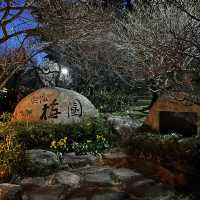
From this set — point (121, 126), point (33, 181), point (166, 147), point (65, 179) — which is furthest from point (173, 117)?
point (33, 181)

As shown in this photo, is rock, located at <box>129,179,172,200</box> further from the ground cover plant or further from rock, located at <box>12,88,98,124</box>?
rock, located at <box>12,88,98,124</box>

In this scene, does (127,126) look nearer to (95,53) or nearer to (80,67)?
(95,53)

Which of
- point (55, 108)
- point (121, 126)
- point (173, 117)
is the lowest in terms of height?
point (121, 126)

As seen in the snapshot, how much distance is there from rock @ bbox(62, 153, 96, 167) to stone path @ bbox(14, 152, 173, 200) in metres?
0.35

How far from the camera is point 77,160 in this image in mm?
11953

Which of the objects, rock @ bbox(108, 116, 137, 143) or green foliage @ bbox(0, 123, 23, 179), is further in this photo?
rock @ bbox(108, 116, 137, 143)

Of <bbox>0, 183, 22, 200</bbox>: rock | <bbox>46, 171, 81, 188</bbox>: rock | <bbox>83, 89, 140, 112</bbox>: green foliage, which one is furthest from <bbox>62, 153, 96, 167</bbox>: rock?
<bbox>83, 89, 140, 112</bbox>: green foliage

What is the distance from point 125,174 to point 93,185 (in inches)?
48.0

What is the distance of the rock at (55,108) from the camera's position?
1513 cm

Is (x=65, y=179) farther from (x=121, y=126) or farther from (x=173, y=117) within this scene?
(x=121, y=126)

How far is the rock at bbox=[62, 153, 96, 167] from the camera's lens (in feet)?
37.7

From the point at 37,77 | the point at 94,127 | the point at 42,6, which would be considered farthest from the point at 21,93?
the point at 42,6

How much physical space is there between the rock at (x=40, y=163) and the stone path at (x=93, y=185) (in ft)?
0.85

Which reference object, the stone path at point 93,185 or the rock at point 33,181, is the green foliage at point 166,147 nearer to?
the stone path at point 93,185
